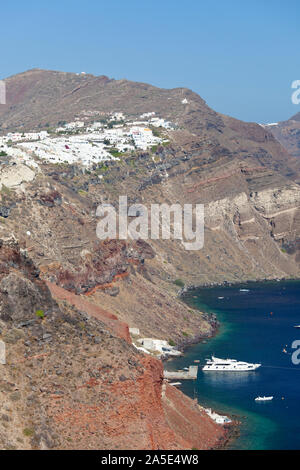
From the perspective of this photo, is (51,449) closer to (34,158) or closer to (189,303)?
(189,303)

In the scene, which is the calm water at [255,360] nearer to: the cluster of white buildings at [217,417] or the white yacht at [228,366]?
the white yacht at [228,366]

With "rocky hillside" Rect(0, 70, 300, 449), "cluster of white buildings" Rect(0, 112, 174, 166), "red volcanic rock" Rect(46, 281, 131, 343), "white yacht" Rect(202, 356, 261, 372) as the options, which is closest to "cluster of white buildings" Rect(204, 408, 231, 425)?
"rocky hillside" Rect(0, 70, 300, 449)

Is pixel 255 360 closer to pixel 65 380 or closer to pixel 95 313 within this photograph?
pixel 95 313

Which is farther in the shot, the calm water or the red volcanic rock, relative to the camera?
the calm water

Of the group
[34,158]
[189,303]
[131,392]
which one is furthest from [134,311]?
[131,392]

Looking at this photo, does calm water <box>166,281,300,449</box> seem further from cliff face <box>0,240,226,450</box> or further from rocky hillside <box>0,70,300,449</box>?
cliff face <box>0,240,226,450</box>

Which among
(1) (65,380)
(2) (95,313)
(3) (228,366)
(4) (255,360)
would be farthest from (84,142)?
(1) (65,380)
